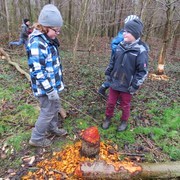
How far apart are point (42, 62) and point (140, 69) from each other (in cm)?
159

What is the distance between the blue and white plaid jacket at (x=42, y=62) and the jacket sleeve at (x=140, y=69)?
1307 mm

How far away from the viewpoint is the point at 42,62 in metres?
2.82

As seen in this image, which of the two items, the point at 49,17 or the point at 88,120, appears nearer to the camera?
the point at 49,17

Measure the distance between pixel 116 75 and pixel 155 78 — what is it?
3981 mm

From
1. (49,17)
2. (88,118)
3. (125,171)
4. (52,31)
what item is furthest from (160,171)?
(49,17)

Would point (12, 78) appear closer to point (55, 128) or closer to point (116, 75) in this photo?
point (55, 128)

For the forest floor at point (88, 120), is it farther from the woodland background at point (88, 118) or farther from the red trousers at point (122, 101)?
the red trousers at point (122, 101)

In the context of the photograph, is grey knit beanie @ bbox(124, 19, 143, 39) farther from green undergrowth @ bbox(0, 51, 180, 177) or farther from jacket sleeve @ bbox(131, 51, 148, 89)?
green undergrowth @ bbox(0, 51, 180, 177)

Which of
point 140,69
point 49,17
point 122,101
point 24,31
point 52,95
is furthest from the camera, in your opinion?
point 24,31

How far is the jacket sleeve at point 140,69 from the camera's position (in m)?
3.39

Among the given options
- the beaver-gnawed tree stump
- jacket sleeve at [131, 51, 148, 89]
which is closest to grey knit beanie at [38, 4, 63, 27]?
jacket sleeve at [131, 51, 148, 89]

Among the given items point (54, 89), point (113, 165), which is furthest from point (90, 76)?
point (113, 165)

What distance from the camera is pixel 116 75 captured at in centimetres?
362

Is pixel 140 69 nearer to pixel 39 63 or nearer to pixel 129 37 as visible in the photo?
pixel 129 37
